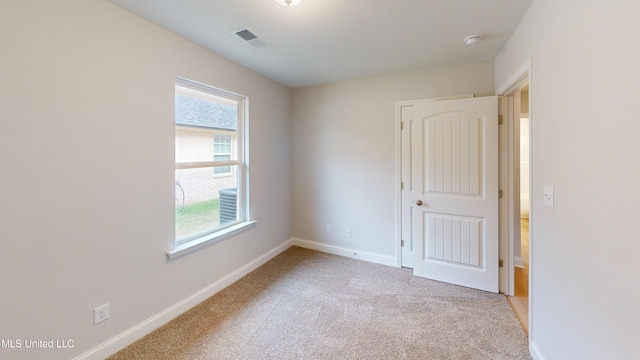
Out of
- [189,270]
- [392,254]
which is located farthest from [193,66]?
[392,254]

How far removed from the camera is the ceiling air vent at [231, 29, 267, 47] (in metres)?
2.04

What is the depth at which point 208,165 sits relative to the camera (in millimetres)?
2514

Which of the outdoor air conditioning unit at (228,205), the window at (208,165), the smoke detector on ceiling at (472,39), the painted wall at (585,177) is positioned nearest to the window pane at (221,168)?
the window at (208,165)

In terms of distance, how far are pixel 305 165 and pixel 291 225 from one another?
3.14 feet

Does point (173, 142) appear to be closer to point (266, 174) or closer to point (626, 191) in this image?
point (266, 174)

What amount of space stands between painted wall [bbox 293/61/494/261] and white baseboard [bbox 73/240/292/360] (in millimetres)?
1147

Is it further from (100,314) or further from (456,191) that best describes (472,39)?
(100,314)

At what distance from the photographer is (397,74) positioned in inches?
119

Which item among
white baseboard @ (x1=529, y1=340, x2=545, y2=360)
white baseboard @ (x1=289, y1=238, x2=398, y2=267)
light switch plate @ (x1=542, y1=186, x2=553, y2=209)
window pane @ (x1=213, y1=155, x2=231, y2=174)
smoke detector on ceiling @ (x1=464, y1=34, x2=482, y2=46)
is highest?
smoke detector on ceiling @ (x1=464, y1=34, x2=482, y2=46)

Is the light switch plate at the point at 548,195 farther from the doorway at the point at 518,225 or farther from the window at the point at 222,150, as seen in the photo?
the window at the point at 222,150

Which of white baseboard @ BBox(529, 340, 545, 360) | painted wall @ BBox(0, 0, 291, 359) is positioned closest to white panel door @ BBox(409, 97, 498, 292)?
white baseboard @ BBox(529, 340, 545, 360)

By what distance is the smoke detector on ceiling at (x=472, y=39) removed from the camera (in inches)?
83.1

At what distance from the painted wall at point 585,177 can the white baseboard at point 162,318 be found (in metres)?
2.60

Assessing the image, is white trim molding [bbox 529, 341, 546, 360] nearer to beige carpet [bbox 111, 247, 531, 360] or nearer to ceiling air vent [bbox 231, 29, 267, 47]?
beige carpet [bbox 111, 247, 531, 360]
